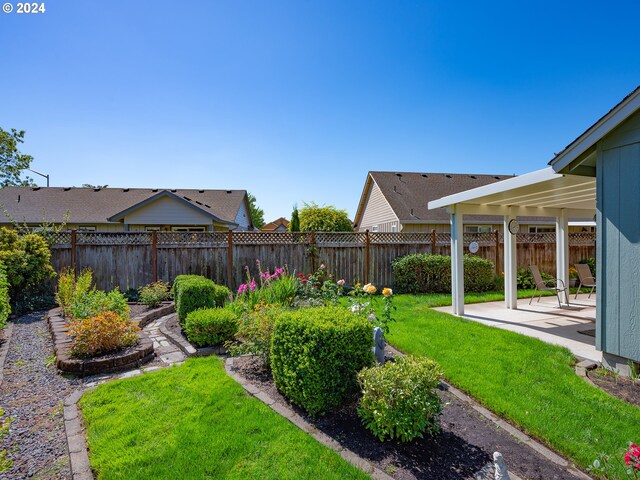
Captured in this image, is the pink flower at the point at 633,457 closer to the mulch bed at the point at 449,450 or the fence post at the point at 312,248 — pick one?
the mulch bed at the point at 449,450

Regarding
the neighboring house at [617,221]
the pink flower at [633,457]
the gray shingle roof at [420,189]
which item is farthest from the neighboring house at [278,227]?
the pink flower at [633,457]

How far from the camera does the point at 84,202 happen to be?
18.9 meters

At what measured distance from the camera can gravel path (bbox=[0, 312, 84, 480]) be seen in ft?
7.80

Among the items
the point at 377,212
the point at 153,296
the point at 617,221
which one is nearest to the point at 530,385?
the point at 617,221

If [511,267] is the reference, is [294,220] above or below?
above

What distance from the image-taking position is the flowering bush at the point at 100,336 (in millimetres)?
4219

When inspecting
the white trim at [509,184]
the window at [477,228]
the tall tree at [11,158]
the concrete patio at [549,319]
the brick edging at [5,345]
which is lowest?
the concrete patio at [549,319]

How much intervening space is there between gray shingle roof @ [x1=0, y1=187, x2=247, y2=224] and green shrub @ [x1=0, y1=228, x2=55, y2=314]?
8.91m

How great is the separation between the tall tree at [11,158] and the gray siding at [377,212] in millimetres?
17191

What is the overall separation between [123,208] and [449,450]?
20561 mm

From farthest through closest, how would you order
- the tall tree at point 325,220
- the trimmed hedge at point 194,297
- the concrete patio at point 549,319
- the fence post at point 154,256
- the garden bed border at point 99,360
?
the tall tree at point 325,220
the fence post at point 154,256
the trimmed hedge at point 194,297
the concrete patio at point 549,319
the garden bed border at point 99,360

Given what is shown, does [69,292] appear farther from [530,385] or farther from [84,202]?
[84,202]

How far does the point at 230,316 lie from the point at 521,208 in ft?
23.1

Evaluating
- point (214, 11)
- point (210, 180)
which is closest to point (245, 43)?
point (214, 11)
